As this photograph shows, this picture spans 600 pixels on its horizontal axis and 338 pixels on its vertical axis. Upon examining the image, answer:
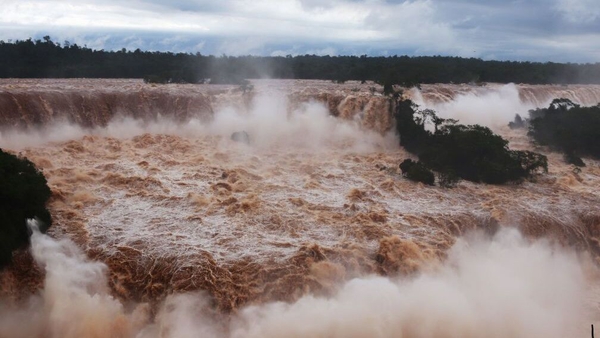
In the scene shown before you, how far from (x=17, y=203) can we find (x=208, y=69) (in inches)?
1237

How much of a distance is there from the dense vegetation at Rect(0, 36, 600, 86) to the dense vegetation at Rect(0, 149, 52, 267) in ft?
67.2

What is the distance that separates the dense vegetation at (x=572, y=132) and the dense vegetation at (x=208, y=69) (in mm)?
8038

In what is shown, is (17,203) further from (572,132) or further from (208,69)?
(208,69)

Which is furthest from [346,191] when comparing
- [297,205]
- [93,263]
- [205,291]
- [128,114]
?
[128,114]

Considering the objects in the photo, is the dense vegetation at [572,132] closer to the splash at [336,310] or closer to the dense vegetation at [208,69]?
the dense vegetation at [208,69]

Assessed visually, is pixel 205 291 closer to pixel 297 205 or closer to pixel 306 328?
pixel 306 328

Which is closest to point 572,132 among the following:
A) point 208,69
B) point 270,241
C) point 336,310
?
point 270,241

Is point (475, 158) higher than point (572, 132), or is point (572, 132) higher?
point (572, 132)

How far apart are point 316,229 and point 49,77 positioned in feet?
98.5

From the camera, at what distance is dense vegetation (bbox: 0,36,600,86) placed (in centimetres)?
3778

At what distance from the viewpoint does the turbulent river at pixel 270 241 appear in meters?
12.0

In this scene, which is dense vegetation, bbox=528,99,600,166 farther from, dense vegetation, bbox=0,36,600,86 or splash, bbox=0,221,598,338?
splash, bbox=0,221,598,338

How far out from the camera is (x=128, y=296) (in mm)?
12500

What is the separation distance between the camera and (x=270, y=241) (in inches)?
574
